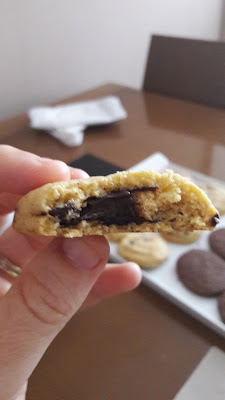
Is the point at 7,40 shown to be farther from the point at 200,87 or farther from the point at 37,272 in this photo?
the point at 37,272

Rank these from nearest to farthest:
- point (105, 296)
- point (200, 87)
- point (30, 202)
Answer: point (30, 202), point (105, 296), point (200, 87)

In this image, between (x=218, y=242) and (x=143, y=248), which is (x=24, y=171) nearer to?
(x=143, y=248)

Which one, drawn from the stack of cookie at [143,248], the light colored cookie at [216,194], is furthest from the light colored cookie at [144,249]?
the light colored cookie at [216,194]

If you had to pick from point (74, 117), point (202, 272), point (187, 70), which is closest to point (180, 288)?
point (202, 272)

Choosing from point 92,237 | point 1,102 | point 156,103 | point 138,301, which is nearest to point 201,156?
point 156,103

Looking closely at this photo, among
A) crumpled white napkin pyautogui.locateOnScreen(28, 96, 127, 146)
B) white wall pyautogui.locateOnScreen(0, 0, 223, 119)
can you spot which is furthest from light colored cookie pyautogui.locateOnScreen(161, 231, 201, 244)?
white wall pyautogui.locateOnScreen(0, 0, 223, 119)

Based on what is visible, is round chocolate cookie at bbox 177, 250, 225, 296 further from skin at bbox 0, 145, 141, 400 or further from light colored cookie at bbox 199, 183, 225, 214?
skin at bbox 0, 145, 141, 400
